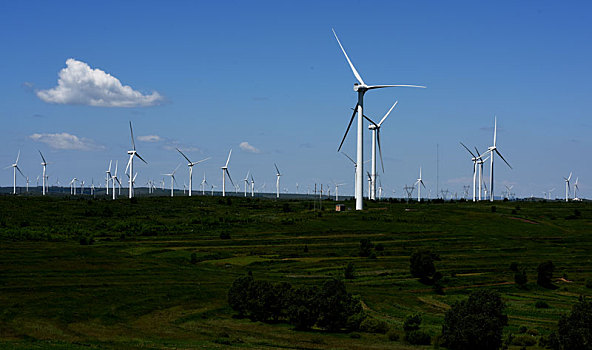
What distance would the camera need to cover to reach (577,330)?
73875 mm

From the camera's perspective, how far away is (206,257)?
14788 centimetres

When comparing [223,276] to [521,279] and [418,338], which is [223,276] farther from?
[418,338]

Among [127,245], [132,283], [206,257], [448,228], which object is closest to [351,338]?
[132,283]

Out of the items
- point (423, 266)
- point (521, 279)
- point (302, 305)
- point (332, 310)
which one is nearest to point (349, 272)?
point (423, 266)

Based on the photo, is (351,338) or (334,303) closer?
(351,338)

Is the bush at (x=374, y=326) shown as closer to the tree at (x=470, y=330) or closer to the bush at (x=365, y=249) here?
the tree at (x=470, y=330)

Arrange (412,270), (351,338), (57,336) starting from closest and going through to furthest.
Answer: (57,336) → (351,338) → (412,270)

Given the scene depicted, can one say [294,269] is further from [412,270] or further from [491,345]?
[491,345]

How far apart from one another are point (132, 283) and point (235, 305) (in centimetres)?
2595

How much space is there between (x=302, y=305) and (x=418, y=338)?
655 inches

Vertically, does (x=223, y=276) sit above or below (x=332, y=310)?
below

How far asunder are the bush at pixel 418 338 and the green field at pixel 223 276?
1398 mm

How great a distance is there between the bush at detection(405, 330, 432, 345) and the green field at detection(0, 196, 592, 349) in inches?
55.0

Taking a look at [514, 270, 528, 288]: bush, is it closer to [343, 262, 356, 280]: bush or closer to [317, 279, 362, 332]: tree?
[343, 262, 356, 280]: bush
